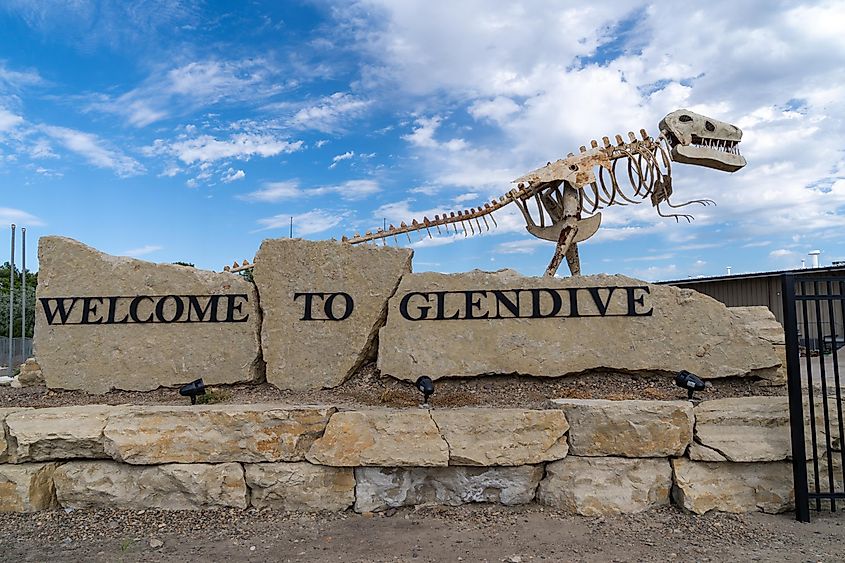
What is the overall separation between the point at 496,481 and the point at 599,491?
0.76 m

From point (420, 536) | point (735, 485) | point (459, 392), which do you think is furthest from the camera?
point (459, 392)

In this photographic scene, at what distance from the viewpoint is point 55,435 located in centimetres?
471

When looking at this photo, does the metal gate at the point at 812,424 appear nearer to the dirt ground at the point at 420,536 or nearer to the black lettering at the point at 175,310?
the dirt ground at the point at 420,536

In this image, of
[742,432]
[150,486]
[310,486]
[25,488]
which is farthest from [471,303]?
[25,488]

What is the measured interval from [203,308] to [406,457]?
2.61 m

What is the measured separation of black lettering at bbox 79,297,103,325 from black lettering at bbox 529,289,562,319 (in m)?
4.13

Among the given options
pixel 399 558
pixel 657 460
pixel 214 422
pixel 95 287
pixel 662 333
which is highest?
pixel 95 287

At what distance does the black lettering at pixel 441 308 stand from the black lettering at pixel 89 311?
10.7ft

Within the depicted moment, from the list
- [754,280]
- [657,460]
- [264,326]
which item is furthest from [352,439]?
[754,280]

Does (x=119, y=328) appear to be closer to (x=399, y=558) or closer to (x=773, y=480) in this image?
(x=399, y=558)

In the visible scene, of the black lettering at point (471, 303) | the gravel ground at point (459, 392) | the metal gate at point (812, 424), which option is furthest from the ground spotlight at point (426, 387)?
the metal gate at point (812, 424)

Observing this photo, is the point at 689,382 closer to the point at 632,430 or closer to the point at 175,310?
the point at 632,430

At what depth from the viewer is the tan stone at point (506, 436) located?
4.52 m

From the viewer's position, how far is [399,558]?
12.5 feet
